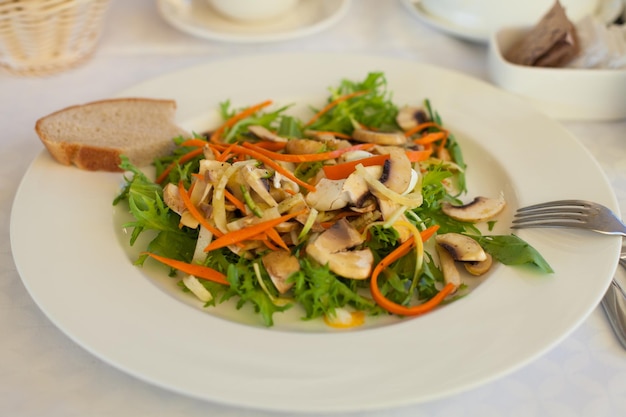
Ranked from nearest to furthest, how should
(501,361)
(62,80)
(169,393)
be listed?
(501,361), (169,393), (62,80)

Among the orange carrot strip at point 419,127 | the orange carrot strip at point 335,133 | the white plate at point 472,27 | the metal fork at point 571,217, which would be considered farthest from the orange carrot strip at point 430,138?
the white plate at point 472,27

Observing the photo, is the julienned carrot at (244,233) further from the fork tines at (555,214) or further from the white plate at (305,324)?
the fork tines at (555,214)

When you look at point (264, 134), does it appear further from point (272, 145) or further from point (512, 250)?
point (512, 250)

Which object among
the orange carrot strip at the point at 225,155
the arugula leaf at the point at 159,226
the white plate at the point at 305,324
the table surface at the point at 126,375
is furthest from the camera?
the orange carrot strip at the point at 225,155

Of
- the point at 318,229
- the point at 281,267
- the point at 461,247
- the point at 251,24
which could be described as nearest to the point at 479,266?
the point at 461,247

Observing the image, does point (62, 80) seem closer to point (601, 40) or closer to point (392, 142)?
point (392, 142)

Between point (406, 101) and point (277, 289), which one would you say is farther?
point (406, 101)

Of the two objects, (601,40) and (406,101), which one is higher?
(601,40)

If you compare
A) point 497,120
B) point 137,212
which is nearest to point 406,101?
point 497,120
